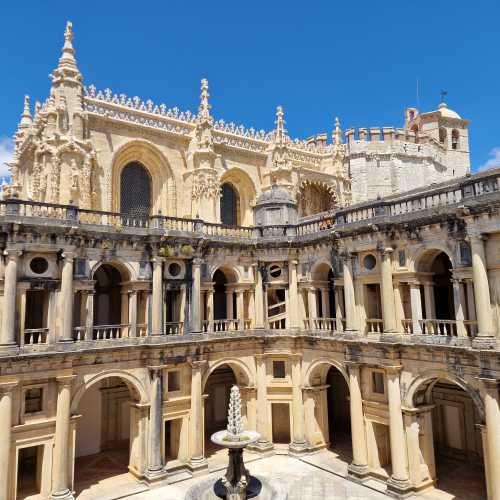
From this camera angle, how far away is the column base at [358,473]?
75.2 ft

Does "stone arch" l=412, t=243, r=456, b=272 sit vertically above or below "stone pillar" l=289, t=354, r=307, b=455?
above

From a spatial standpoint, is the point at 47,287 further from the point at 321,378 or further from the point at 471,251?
the point at 471,251

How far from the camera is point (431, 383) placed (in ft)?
72.4

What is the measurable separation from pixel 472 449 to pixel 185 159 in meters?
25.6

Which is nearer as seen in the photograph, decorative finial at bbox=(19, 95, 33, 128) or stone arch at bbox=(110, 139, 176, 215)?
stone arch at bbox=(110, 139, 176, 215)

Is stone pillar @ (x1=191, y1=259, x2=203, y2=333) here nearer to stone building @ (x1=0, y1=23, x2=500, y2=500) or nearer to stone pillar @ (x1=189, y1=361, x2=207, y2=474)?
stone building @ (x1=0, y1=23, x2=500, y2=500)

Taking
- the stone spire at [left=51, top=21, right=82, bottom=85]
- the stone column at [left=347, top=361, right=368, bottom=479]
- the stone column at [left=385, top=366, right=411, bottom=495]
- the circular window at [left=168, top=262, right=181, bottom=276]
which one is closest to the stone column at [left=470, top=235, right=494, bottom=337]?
the stone column at [left=385, top=366, right=411, bottom=495]

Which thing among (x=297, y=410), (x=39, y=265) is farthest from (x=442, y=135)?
(x=39, y=265)

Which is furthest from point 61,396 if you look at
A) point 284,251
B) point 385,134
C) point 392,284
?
point 385,134

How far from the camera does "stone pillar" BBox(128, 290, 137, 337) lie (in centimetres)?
2403

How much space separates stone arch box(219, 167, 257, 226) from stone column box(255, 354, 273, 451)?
11.7m

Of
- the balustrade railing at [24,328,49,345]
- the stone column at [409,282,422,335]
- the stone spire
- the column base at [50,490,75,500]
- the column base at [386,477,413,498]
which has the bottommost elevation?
the column base at [386,477,413,498]

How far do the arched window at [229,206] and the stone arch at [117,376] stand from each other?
1469 cm

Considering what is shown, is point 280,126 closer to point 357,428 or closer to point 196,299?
point 196,299
